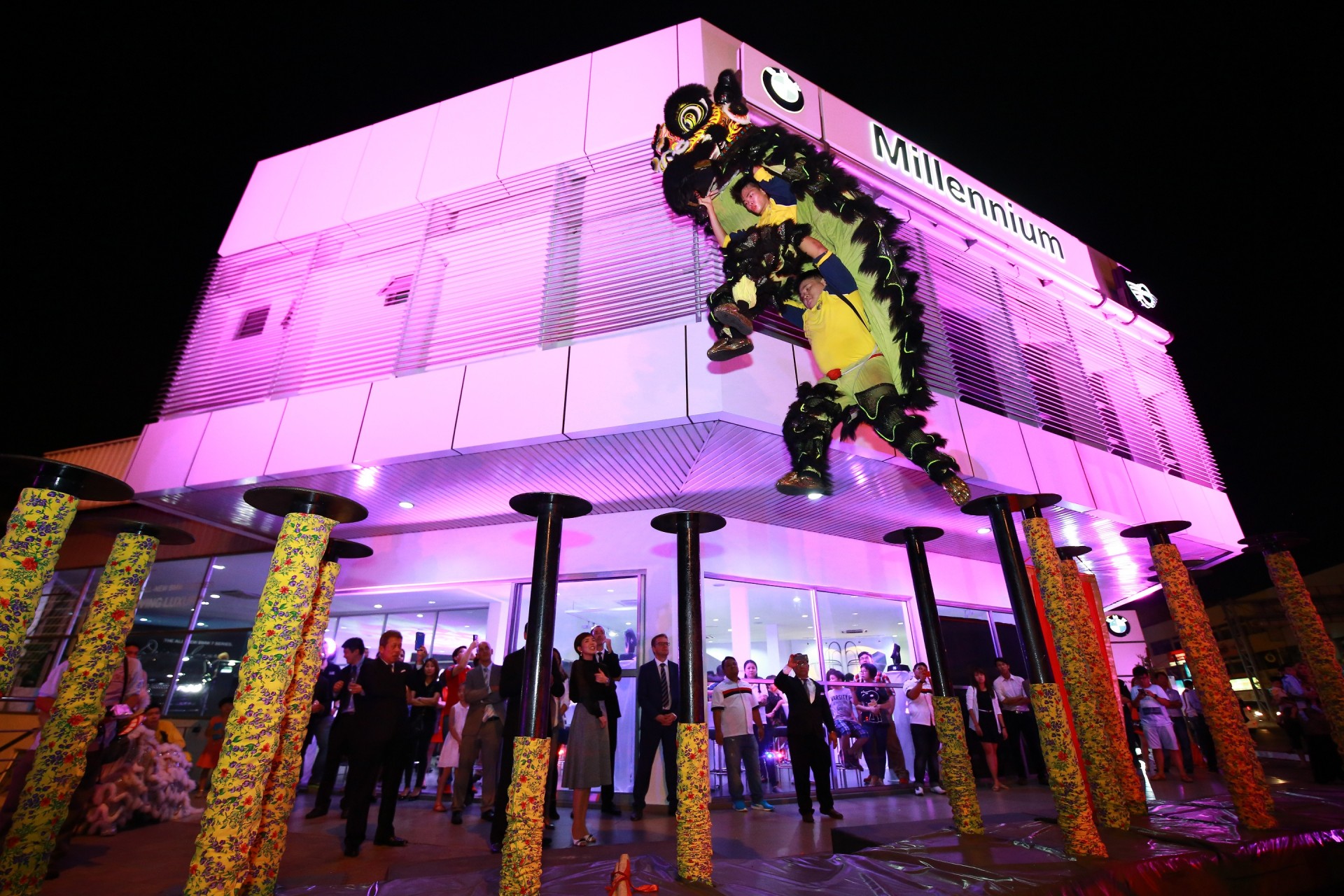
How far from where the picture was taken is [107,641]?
469cm

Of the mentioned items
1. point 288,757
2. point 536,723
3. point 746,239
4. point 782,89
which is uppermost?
point 782,89

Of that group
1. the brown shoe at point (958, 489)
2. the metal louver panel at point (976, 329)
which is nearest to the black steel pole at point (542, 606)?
the brown shoe at point (958, 489)

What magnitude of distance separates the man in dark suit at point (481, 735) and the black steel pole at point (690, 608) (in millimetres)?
2850

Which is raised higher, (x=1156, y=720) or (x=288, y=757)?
(x=1156, y=720)

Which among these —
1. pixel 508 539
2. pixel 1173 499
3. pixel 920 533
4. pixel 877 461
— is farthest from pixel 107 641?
pixel 1173 499

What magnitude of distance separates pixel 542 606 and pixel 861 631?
23.3 ft

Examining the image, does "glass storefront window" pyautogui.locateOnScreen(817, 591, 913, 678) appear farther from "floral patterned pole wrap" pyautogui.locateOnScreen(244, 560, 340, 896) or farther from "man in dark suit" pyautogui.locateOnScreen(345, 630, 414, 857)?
"floral patterned pole wrap" pyautogui.locateOnScreen(244, 560, 340, 896)

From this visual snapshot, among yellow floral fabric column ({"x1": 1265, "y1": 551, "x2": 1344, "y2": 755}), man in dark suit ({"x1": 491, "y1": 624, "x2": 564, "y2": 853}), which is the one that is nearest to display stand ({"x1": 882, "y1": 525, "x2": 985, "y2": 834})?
man in dark suit ({"x1": 491, "y1": 624, "x2": 564, "y2": 853})

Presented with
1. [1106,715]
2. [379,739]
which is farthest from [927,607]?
[379,739]

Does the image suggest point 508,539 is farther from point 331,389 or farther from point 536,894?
point 536,894

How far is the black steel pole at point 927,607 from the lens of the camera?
20.8 ft

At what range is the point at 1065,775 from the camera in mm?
4820

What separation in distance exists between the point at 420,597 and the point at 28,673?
7.79 metres

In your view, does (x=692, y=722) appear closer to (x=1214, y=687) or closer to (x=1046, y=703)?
(x=1046, y=703)
